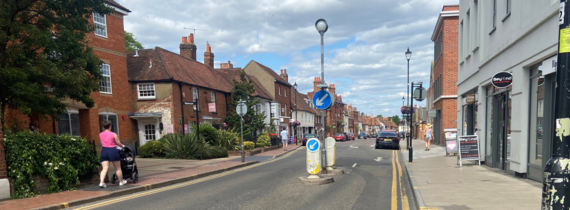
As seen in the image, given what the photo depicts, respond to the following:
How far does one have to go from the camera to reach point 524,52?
8.73m

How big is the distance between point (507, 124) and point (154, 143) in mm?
16459

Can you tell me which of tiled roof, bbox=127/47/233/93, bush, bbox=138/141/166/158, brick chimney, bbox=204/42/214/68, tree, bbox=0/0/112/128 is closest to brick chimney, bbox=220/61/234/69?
brick chimney, bbox=204/42/214/68

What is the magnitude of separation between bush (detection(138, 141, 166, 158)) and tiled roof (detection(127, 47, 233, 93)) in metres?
5.59

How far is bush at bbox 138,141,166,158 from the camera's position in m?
18.8

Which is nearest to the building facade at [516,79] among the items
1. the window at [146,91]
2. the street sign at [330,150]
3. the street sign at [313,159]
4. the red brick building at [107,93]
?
the street sign at [330,150]

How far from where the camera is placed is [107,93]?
19125 mm

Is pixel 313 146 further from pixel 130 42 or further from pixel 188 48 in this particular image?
pixel 130 42

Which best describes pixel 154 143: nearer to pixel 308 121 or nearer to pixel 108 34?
pixel 108 34

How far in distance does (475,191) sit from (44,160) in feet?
31.7

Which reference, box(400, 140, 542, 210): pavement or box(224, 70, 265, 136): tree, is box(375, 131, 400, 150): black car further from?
box(400, 140, 542, 210): pavement

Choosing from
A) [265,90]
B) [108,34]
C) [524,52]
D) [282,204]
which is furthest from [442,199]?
[265,90]

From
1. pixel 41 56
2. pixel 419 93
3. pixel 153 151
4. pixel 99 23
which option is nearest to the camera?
pixel 41 56

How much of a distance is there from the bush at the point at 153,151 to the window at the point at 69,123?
3.23 m

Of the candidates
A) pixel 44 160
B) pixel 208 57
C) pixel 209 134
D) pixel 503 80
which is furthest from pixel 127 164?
pixel 208 57
